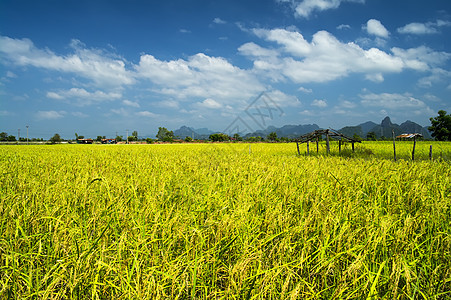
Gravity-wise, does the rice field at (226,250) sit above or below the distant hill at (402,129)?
below

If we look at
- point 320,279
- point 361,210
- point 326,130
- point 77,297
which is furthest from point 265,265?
point 326,130

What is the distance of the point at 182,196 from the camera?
3.15 m

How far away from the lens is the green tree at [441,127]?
5283cm

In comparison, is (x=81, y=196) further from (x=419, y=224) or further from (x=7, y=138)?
(x=7, y=138)

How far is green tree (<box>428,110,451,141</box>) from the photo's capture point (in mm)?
52828

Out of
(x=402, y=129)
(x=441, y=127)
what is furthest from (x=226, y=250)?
(x=402, y=129)

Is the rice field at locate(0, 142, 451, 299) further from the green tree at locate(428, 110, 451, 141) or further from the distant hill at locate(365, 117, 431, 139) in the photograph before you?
the green tree at locate(428, 110, 451, 141)

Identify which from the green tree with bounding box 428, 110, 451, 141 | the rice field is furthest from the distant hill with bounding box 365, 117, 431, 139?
the rice field

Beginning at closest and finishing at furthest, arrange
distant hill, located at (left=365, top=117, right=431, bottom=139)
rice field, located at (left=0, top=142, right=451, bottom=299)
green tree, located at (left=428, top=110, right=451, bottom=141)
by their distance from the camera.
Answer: rice field, located at (left=0, top=142, right=451, bottom=299), green tree, located at (left=428, top=110, right=451, bottom=141), distant hill, located at (left=365, top=117, right=431, bottom=139)

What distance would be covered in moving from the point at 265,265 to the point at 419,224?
1.81 metres

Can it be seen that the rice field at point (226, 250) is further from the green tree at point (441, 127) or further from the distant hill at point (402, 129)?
the green tree at point (441, 127)

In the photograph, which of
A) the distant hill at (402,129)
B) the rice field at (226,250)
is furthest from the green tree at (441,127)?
the rice field at (226,250)

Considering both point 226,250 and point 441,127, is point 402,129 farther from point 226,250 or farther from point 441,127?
point 226,250

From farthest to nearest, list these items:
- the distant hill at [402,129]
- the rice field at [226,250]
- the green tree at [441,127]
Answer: the distant hill at [402,129], the green tree at [441,127], the rice field at [226,250]
